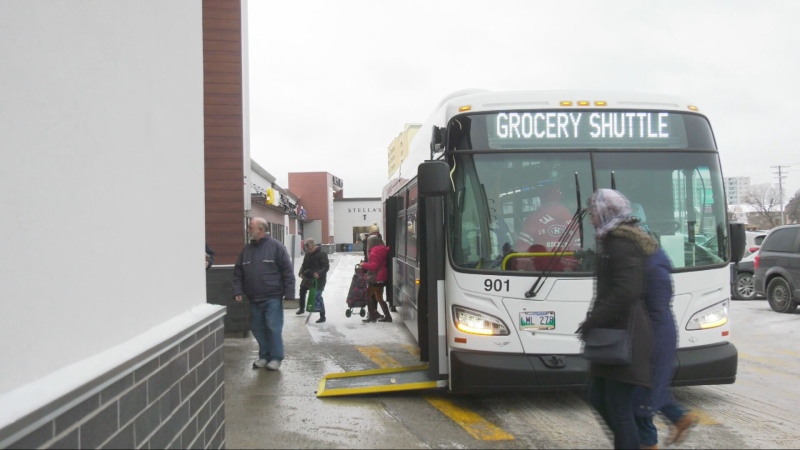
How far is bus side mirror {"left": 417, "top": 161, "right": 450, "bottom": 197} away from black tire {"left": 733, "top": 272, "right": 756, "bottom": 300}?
1415cm

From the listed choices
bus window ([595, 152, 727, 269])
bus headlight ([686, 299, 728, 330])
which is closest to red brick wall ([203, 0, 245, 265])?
bus window ([595, 152, 727, 269])

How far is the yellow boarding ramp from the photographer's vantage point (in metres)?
6.16

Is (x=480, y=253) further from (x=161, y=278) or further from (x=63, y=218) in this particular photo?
(x=63, y=218)

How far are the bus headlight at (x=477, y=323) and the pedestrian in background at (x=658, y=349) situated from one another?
1.72 meters

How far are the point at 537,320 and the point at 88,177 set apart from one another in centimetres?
405

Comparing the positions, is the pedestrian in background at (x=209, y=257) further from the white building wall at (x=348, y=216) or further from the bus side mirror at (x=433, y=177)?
the white building wall at (x=348, y=216)

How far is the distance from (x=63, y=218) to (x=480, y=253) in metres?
3.95

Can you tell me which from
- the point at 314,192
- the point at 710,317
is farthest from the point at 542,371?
the point at 314,192

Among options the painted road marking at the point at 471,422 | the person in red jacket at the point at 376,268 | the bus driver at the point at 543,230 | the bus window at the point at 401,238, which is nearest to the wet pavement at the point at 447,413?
the painted road marking at the point at 471,422

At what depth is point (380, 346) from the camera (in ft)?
30.9

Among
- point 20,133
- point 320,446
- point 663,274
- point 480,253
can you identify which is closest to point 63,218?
point 20,133

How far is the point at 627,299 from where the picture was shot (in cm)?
360

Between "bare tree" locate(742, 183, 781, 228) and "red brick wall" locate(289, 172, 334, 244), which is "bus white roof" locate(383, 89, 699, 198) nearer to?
"red brick wall" locate(289, 172, 334, 244)

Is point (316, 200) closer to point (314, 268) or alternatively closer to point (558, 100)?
point (314, 268)
